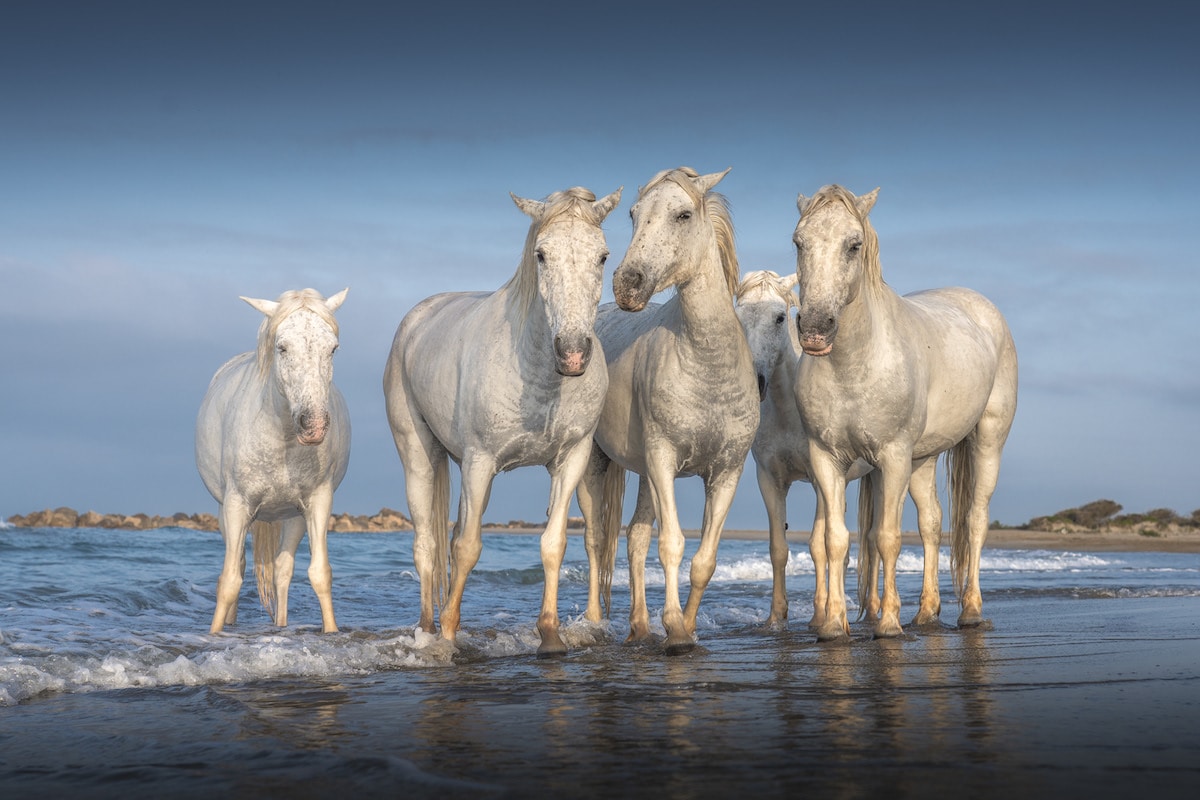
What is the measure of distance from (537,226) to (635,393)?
134 centimetres

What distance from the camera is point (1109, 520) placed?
36625mm

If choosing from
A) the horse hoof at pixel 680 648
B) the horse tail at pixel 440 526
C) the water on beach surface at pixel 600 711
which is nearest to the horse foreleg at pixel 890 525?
the water on beach surface at pixel 600 711

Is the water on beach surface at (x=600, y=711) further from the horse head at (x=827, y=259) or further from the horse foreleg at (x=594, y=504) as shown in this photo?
the horse head at (x=827, y=259)

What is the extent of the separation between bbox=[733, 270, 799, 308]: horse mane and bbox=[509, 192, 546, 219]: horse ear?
2.26 meters

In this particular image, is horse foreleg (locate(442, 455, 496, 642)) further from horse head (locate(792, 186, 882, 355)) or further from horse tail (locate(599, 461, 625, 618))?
horse head (locate(792, 186, 882, 355))

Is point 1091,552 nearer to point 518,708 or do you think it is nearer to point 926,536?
point 926,536

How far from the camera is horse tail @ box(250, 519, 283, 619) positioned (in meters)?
8.85

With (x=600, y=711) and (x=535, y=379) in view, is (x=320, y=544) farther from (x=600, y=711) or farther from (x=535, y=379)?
(x=600, y=711)

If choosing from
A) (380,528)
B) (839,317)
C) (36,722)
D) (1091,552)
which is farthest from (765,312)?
(380,528)

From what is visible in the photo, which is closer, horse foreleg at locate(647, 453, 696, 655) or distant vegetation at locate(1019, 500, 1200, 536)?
horse foreleg at locate(647, 453, 696, 655)

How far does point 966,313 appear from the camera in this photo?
29.0ft

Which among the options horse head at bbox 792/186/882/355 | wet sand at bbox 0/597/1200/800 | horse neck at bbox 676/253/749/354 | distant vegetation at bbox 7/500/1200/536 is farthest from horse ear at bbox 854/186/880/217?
distant vegetation at bbox 7/500/1200/536

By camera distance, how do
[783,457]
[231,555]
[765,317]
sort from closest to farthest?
[231,555] → [765,317] → [783,457]

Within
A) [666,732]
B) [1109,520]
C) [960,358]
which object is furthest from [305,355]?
[1109,520]
